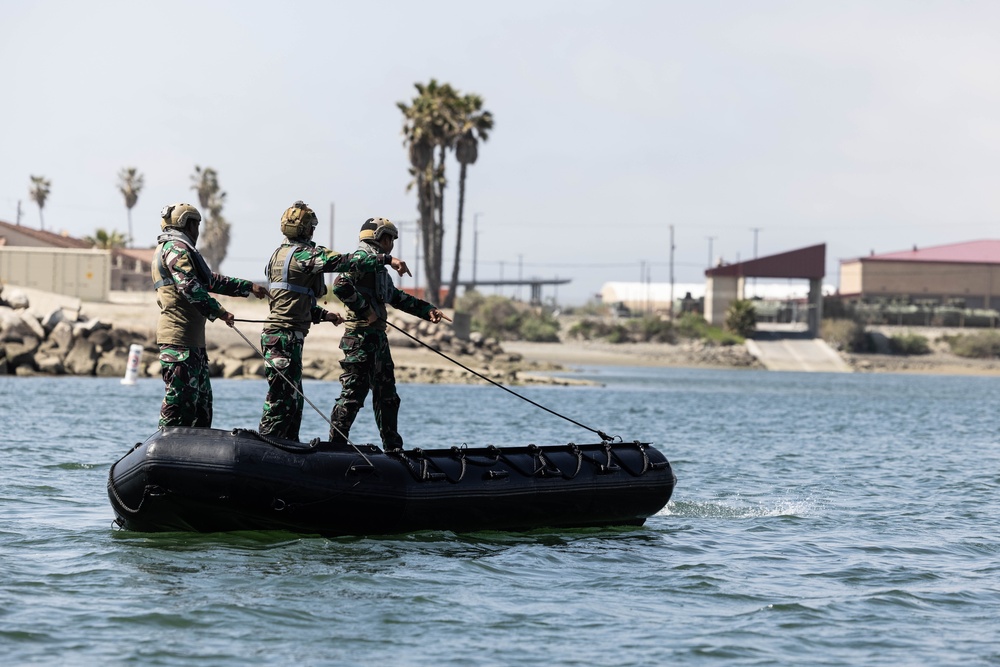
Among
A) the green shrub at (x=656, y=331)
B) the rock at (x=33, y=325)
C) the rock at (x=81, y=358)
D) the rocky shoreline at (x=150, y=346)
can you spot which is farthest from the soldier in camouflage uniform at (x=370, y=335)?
the green shrub at (x=656, y=331)

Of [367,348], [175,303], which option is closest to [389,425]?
[367,348]

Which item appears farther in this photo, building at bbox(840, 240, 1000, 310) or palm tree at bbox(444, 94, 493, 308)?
building at bbox(840, 240, 1000, 310)

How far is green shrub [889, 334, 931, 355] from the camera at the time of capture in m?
88.2

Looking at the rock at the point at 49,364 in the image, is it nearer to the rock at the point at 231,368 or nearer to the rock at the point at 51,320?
the rock at the point at 51,320

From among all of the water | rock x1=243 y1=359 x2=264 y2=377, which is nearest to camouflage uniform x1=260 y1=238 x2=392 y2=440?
the water

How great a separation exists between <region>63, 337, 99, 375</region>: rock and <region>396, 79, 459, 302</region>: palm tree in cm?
2545

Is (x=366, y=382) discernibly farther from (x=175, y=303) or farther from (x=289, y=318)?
(x=175, y=303)

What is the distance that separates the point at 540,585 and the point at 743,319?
80.3 m

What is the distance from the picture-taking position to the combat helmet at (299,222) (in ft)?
33.2

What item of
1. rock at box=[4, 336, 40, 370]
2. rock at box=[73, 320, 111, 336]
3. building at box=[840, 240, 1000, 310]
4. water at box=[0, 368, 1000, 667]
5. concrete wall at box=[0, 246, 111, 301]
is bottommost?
water at box=[0, 368, 1000, 667]

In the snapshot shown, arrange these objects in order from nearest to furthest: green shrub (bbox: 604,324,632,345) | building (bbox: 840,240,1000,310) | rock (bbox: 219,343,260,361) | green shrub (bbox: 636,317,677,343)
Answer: rock (bbox: 219,343,260,361), green shrub (bbox: 636,317,677,343), green shrub (bbox: 604,324,632,345), building (bbox: 840,240,1000,310)

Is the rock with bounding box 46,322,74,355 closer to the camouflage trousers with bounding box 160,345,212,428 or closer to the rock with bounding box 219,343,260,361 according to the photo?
the rock with bounding box 219,343,260,361

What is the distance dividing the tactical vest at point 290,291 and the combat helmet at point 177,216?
0.77 metres

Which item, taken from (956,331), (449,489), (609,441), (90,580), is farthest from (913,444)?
(956,331)
